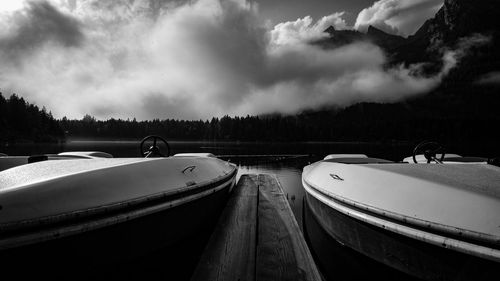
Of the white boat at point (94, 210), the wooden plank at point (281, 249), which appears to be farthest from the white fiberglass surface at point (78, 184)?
the wooden plank at point (281, 249)

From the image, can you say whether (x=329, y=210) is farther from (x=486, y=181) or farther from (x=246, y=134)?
(x=246, y=134)

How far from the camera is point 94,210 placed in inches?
126

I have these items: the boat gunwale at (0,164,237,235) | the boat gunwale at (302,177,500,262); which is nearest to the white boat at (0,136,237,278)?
the boat gunwale at (0,164,237,235)

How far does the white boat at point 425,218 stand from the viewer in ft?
9.30

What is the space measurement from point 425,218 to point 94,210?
4.11m

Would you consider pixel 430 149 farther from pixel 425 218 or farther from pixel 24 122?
pixel 24 122

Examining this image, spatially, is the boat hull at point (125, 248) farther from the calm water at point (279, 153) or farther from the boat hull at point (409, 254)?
the calm water at point (279, 153)

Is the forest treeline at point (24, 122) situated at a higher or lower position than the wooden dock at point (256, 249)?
higher

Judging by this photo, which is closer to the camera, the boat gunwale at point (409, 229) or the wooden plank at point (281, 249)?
the boat gunwale at point (409, 229)

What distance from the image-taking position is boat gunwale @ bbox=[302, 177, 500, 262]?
2723 mm

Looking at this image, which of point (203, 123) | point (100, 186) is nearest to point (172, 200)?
point (100, 186)

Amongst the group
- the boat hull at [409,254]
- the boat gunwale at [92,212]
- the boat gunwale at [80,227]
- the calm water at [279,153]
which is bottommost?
the calm water at [279,153]

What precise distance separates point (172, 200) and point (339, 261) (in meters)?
3.44

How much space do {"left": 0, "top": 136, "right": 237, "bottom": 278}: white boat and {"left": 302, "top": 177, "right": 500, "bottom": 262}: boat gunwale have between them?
2.86m
